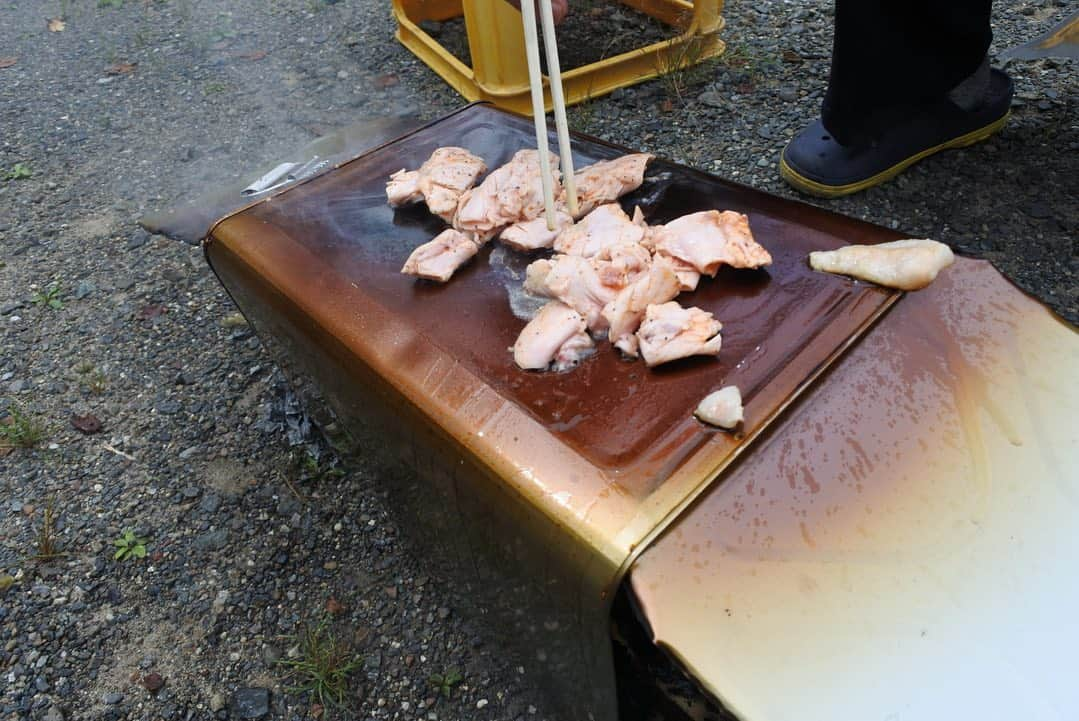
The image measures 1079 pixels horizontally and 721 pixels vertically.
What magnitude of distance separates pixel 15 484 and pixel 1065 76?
14.9 feet

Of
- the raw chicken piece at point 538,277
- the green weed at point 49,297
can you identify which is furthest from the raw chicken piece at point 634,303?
the green weed at point 49,297

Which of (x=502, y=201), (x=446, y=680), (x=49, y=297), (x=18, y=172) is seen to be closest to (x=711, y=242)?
(x=502, y=201)

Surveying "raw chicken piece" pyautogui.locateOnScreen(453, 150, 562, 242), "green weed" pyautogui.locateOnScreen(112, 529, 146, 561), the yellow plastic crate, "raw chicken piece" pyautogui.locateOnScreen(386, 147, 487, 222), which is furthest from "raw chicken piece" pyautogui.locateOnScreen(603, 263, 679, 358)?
the yellow plastic crate

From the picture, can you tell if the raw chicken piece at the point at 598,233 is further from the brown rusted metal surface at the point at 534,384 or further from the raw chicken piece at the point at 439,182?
the raw chicken piece at the point at 439,182

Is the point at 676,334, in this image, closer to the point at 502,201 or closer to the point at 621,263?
the point at 621,263

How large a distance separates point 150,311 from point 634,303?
2.33 m

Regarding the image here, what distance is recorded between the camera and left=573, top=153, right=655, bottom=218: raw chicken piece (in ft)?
5.47

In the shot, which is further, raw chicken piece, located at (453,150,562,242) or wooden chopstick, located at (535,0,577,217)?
raw chicken piece, located at (453,150,562,242)

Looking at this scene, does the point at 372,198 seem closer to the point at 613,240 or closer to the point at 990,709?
the point at 613,240

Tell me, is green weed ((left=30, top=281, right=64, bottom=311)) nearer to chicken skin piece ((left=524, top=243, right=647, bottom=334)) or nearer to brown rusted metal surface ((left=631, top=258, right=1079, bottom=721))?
chicken skin piece ((left=524, top=243, right=647, bottom=334))

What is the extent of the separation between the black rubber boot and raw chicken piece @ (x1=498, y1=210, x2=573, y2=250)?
157cm

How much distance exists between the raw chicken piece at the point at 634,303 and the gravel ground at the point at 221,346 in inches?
32.0

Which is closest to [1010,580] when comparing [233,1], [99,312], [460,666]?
[460,666]

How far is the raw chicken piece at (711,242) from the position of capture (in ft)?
4.52
